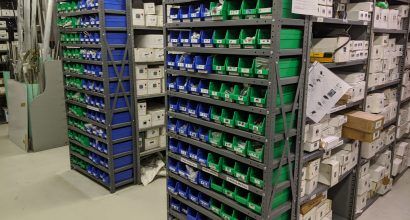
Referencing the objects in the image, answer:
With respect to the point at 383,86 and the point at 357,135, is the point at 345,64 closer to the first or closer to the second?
the point at 357,135

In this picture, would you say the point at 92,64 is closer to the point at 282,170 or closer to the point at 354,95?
the point at 282,170

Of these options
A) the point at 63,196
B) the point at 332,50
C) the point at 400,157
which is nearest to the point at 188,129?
the point at 332,50

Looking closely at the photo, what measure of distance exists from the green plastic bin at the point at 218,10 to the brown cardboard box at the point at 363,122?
5.14 ft

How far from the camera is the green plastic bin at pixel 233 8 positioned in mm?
2229

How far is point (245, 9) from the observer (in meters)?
2.18

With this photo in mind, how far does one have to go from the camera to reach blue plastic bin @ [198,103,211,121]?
2.57m

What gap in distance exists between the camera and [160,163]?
178 inches

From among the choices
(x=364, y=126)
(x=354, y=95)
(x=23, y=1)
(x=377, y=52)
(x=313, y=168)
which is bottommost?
(x=313, y=168)

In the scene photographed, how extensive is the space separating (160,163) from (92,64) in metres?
1.58

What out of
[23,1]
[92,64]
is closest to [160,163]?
[92,64]

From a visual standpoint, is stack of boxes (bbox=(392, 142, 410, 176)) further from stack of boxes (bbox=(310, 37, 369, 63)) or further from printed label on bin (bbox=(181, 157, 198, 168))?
printed label on bin (bbox=(181, 157, 198, 168))

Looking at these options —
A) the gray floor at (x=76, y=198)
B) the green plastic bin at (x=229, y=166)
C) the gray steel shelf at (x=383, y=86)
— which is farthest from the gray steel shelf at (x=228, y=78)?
the gray floor at (x=76, y=198)

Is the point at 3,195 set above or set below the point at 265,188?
below

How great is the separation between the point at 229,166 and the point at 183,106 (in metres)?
0.66
